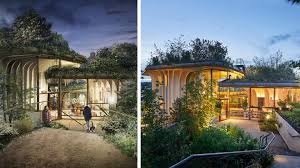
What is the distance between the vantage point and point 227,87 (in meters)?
5.07

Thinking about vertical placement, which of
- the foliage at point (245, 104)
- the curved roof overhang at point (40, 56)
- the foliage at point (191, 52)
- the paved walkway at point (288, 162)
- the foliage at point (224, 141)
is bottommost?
the paved walkway at point (288, 162)

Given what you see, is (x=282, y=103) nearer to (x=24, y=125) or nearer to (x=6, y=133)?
(x=24, y=125)

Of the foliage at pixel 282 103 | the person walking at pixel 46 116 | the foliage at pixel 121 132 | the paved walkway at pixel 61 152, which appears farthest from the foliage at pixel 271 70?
the person walking at pixel 46 116

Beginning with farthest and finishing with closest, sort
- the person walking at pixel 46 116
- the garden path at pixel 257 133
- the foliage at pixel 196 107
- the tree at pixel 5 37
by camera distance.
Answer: the foliage at pixel 196 107
the garden path at pixel 257 133
the person walking at pixel 46 116
the tree at pixel 5 37

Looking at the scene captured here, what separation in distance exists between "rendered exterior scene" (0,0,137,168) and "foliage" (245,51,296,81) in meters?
1.84

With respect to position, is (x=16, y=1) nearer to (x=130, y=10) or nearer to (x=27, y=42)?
(x=27, y=42)

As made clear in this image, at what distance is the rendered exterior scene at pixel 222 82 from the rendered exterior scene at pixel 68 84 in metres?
0.40

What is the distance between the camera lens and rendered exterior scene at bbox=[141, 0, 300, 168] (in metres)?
4.86

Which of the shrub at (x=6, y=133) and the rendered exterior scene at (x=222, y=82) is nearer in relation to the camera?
the shrub at (x=6, y=133)

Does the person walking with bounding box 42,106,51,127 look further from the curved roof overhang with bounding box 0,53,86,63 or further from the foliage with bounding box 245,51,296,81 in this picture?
the foliage with bounding box 245,51,296,81

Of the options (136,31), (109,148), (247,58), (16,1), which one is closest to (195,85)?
(247,58)

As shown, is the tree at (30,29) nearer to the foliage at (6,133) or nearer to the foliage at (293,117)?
the foliage at (6,133)

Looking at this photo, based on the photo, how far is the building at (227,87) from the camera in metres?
4.82

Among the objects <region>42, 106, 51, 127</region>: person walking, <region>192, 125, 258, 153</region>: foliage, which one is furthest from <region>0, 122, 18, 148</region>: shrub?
<region>192, 125, 258, 153</region>: foliage
